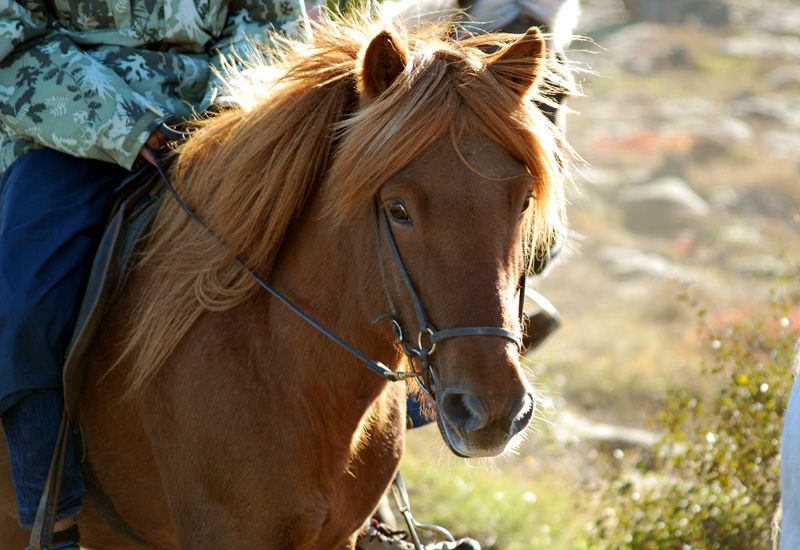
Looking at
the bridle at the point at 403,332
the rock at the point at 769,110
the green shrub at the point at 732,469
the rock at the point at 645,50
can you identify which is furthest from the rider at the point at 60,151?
the rock at the point at 645,50

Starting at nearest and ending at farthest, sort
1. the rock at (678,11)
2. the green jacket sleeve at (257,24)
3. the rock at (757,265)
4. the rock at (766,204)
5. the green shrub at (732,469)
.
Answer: the green jacket sleeve at (257,24), the green shrub at (732,469), the rock at (757,265), the rock at (766,204), the rock at (678,11)

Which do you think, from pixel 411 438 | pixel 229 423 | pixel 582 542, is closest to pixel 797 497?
pixel 229 423

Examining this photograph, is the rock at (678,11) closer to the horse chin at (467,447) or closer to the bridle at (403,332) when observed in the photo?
the bridle at (403,332)

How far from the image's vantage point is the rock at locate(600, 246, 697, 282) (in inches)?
879

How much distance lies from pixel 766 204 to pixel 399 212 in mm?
26131

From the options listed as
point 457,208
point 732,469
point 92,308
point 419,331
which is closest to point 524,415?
point 419,331

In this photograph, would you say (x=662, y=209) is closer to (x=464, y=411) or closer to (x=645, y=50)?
(x=645, y=50)

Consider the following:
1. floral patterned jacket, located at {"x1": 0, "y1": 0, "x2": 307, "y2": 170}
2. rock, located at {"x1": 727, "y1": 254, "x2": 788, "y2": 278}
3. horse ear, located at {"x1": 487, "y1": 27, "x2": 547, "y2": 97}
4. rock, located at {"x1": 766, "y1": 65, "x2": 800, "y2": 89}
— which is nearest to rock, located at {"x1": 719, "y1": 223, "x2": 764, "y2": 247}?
rock, located at {"x1": 727, "y1": 254, "x2": 788, "y2": 278}

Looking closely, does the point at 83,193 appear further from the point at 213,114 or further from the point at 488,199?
the point at 488,199

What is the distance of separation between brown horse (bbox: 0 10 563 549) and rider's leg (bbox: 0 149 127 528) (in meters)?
0.16

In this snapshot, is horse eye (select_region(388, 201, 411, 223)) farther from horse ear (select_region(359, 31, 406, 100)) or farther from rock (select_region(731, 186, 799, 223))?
rock (select_region(731, 186, 799, 223))

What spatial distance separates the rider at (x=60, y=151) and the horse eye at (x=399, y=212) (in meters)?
1.01

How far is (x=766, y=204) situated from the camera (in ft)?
87.9

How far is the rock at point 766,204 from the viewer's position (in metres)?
26.2
